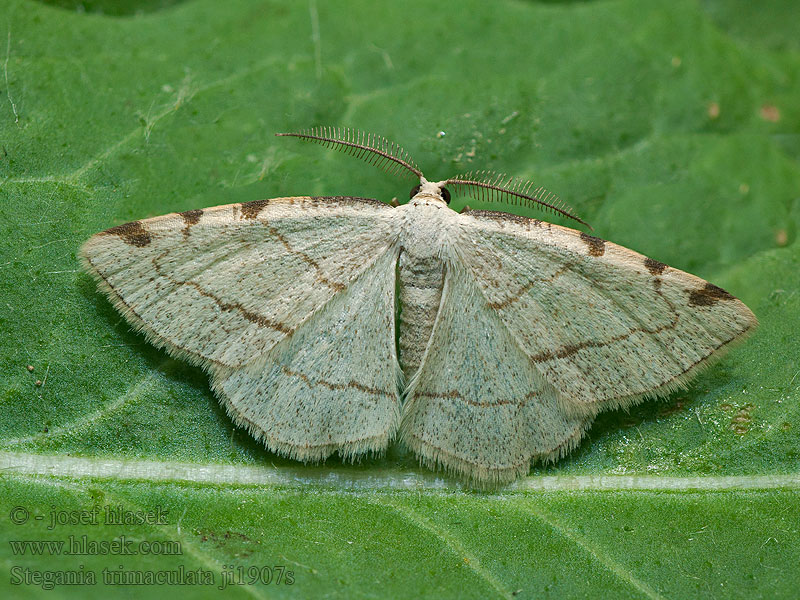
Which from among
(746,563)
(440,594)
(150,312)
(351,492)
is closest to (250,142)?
(150,312)

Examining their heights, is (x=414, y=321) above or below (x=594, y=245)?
below

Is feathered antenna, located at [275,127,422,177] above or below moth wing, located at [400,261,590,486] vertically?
above

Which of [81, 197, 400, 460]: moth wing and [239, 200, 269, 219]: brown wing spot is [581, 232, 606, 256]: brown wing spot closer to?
[81, 197, 400, 460]: moth wing

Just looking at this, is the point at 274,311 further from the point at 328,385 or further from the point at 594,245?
the point at 594,245

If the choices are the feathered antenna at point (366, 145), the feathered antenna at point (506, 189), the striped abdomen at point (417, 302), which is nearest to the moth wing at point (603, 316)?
the striped abdomen at point (417, 302)

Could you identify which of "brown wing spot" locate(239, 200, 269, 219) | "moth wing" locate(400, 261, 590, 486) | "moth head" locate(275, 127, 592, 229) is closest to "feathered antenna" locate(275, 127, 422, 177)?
"moth head" locate(275, 127, 592, 229)

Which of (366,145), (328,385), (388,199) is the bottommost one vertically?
(328,385)

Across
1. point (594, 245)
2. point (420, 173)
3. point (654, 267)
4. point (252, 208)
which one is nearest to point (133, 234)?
point (252, 208)

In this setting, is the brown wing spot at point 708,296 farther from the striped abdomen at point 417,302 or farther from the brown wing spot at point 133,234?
the brown wing spot at point 133,234
